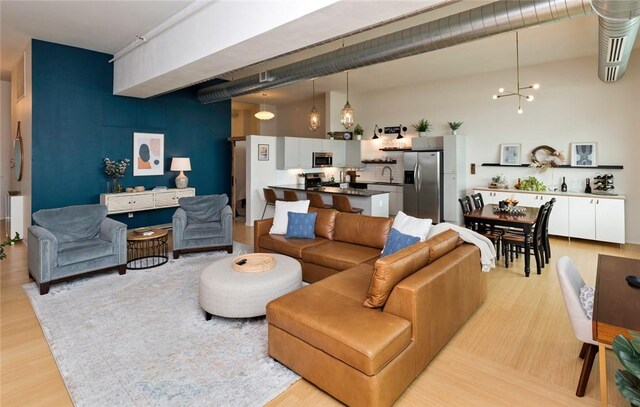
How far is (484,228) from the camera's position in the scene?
532cm

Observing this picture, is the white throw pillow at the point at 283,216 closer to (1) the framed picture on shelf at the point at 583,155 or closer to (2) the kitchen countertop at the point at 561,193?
(2) the kitchen countertop at the point at 561,193

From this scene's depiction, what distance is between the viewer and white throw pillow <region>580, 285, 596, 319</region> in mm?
2168

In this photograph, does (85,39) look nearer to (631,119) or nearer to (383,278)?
(383,278)

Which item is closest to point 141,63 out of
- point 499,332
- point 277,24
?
point 277,24

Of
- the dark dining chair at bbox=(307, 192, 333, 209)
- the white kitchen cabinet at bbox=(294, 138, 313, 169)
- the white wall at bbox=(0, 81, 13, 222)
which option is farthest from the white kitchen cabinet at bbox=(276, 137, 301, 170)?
the white wall at bbox=(0, 81, 13, 222)

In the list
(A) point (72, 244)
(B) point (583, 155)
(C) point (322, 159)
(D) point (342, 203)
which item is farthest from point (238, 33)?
(B) point (583, 155)

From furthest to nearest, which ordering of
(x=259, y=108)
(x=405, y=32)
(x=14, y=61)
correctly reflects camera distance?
1. (x=259, y=108)
2. (x=14, y=61)
3. (x=405, y=32)

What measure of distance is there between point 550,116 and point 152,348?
777 centimetres

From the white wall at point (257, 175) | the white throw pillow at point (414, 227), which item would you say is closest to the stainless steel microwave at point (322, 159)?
the white wall at point (257, 175)

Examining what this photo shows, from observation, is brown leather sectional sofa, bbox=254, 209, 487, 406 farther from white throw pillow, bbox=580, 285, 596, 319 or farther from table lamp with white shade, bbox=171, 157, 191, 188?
table lamp with white shade, bbox=171, 157, 191, 188

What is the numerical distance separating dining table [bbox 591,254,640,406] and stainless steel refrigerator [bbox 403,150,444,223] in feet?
18.1

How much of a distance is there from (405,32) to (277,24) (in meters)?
1.81

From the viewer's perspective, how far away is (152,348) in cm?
272

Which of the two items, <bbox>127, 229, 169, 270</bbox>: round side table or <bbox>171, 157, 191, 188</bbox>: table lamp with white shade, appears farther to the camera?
<bbox>171, 157, 191, 188</bbox>: table lamp with white shade
